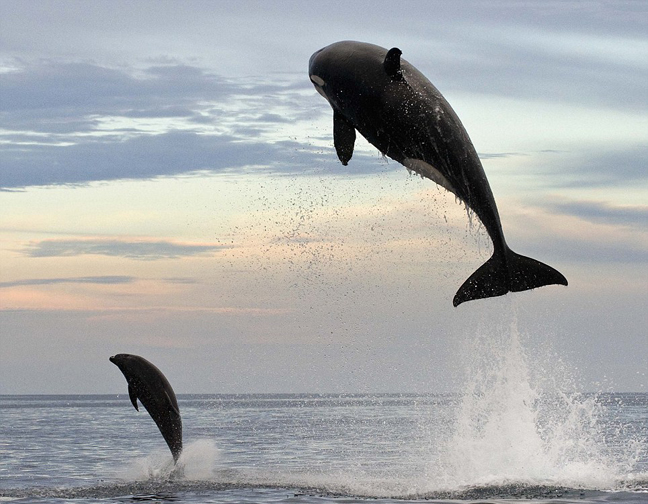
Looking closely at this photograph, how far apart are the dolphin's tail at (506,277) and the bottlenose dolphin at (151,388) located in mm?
9295

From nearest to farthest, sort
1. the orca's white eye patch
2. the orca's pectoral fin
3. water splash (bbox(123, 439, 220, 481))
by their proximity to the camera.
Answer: the orca's white eye patch < the orca's pectoral fin < water splash (bbox(123, 439, 220, 481))

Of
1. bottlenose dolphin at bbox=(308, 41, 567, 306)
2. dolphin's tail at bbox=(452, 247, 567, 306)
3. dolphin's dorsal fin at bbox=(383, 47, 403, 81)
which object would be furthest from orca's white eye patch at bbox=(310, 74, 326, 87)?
A: dolphin's tail at bbox=(452, 247, 567, 306)

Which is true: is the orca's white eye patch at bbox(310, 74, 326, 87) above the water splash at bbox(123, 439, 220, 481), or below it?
above

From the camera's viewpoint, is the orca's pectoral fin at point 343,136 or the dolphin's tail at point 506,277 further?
the dolphin's tail at point 506,277

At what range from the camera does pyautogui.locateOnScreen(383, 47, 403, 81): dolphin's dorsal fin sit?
12211 mm

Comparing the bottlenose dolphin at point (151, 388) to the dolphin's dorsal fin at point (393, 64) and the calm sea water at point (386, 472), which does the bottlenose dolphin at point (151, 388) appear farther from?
the dolphin's dorsal fin at point (393, 64)

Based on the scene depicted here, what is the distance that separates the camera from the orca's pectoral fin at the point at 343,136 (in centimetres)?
1292

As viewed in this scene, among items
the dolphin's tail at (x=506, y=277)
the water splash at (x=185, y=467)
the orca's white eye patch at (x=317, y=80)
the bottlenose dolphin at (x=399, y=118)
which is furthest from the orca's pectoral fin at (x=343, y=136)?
the water splash at (x=185, y=467)

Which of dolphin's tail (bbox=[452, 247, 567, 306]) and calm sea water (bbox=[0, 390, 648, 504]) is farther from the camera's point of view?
calm sea water (bbox=[0, 390, 648, 504])

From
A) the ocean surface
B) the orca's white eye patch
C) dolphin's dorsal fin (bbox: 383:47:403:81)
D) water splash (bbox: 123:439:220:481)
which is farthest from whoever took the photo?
water splash (bbox: 123:439:220:481)

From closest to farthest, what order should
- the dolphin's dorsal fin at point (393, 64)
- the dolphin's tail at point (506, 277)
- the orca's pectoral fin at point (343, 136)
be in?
the dolphin's dorsal fin at point (393, 64) → the orca's pectoral fin at point (343, 136) → the dolphin's tail at point (506, 277)

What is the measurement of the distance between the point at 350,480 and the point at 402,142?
10.9 m

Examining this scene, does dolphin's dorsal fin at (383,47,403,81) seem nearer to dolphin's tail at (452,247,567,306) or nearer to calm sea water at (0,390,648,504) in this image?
dolphin's tail at (452,247,567,306)

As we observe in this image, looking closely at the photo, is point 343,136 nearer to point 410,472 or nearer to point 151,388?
point 151,388
